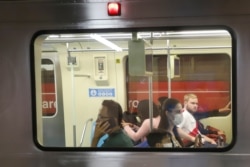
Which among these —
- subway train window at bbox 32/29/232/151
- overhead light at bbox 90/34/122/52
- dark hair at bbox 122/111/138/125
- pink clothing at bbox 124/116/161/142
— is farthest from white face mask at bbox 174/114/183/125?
overhead light at bbox 90/34/122/52

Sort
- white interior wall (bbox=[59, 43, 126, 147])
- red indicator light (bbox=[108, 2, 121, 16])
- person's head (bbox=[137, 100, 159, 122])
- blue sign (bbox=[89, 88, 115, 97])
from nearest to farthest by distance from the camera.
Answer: red indicator light (bbox=[108, 2, 121, 16]) < person's head (bbox=[137, 100, 159, 122]) < white interior wall (bbox=[59, 43, 126, 147]) < blue sign (bbox=[89, 88, 115, 97])

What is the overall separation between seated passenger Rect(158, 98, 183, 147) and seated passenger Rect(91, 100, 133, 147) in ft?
0.69

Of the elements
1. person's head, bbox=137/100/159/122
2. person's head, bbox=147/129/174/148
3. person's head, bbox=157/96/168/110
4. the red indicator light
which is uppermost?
the red indicator light

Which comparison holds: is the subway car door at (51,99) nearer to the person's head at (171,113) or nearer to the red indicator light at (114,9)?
the red indicator light at (114,9)

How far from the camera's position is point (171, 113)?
95.2 inches

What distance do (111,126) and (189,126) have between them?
1.40ft

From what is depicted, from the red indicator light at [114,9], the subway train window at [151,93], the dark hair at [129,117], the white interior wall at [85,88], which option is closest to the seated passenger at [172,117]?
the subway train window at [151,93]

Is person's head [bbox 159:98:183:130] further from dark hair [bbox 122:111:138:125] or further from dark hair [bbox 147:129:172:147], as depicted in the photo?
dark hair [bbox 122:111:138:125]

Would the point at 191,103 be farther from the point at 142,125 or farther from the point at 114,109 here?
the point at 114,109

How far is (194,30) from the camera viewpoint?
88.7 inches

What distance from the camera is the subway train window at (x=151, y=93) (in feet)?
7.63

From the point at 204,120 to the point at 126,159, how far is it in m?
0.55

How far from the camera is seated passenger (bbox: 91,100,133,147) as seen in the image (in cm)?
234

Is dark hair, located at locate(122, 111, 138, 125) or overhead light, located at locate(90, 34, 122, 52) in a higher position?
overhead light, located at locate(90, 34, 122, 52)
